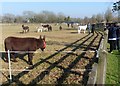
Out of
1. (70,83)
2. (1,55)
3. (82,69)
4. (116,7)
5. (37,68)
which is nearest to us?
(70,83)

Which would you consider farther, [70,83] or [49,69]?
[49,69]

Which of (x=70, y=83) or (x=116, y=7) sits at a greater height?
(x=116, y=7)

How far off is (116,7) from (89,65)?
39223mm

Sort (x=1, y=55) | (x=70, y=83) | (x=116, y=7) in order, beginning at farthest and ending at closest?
(x=116, y=7) < (x=1, y=55) < (x=70, y=83)

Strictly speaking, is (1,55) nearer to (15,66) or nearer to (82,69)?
(15,66)

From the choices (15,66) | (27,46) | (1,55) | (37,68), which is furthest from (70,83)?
(1,55)

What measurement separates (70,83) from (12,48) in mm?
4657

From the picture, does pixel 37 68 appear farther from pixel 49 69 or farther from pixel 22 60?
pixel 22 60

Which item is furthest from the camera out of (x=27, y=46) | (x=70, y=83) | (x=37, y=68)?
(x=27, y=46)

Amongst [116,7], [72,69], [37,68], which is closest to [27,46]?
[37,68]

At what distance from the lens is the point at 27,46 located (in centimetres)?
1055

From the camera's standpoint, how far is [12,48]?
35.6ft

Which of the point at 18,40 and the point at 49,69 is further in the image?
the point at 18,40

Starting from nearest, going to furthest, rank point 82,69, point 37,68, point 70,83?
point 70,83
point 82,69
point 37,68
